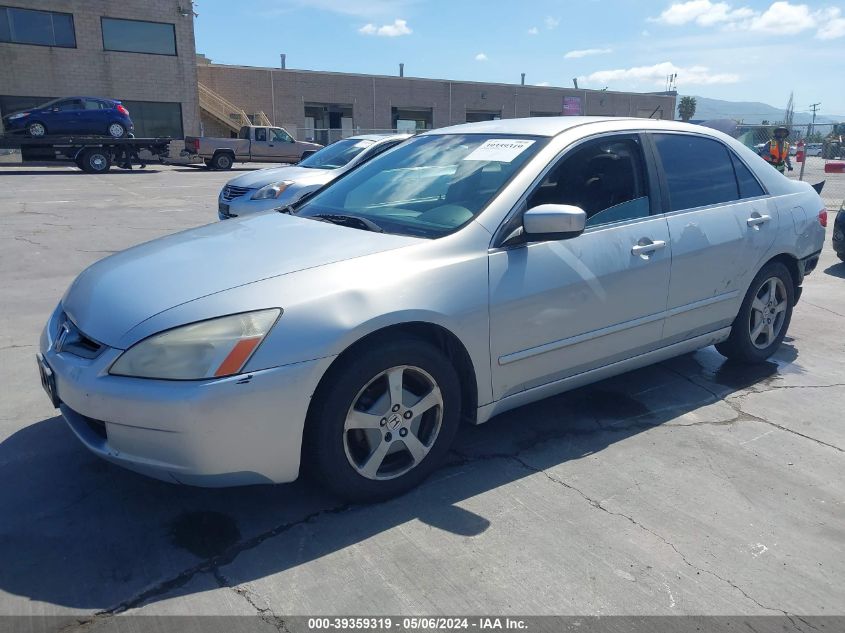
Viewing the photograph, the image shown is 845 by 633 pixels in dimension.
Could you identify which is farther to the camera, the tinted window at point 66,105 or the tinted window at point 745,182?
the tinted window at point 66,105

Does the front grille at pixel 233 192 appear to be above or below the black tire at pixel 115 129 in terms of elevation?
below

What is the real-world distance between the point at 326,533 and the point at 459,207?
5.55ft

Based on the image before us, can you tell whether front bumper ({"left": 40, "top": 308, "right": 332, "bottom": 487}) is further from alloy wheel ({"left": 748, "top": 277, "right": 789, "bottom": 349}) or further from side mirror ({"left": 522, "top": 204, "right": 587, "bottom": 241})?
alloy wheel ({"left": 748, "top": 277, "right": 789, "bottom": 349})

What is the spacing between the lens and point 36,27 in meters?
30.3

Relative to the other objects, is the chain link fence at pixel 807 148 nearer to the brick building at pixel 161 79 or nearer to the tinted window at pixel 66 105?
the brick building at pixel 161 79

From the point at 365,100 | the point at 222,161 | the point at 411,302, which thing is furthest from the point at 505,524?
the point at 365,100

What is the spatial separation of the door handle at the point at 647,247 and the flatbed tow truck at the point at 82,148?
24339mm

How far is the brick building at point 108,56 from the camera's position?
30.2 meters

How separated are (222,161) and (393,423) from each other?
27.8 metres

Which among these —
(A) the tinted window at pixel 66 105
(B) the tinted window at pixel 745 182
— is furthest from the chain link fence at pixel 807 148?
(A) the tinted window at pixel 66 105

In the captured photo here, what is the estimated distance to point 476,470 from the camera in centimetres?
341

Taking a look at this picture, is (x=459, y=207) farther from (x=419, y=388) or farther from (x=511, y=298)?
(x=419, y=388)

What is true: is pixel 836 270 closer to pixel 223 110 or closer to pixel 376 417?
pixel 376 417

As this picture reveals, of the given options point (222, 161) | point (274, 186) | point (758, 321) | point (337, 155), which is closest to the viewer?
point (758, 321)
